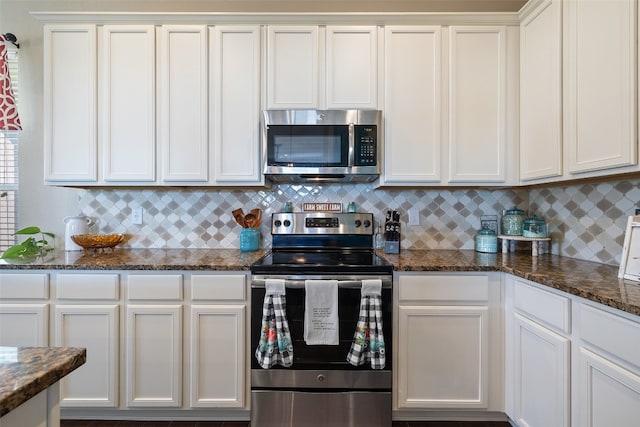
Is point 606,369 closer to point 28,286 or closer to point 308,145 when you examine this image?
point 308,145

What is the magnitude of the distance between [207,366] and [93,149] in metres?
1.52

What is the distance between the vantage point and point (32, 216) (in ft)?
7.92

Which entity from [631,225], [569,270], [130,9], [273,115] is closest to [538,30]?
[631,225]

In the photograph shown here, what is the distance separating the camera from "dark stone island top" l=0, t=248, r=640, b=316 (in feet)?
4.09

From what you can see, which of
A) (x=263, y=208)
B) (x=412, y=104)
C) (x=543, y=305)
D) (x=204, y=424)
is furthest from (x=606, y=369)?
(x=263, y=208)

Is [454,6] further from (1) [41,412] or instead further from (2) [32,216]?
(2) [32,216]

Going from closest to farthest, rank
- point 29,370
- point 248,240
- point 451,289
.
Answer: point 29,370, point 451,289, point 248,240

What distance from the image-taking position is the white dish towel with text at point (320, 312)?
5.52ft

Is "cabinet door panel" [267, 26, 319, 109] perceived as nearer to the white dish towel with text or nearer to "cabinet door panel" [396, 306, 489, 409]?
the white dish towel with text

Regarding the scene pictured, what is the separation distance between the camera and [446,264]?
Answer: 5.85 ft

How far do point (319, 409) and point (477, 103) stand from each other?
2.01m

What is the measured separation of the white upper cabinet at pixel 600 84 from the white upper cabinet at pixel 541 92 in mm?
59

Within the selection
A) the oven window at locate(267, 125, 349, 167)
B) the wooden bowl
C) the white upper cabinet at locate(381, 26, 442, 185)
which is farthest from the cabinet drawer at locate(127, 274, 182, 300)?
the white upper cabinet at locate(381, 26, 442, 185)

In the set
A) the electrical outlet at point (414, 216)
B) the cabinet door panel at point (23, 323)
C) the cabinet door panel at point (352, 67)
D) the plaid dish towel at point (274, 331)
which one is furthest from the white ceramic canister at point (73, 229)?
the electrical outlet at point (414, 216)
